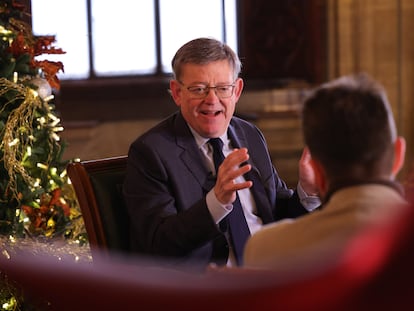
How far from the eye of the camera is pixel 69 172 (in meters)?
2.59

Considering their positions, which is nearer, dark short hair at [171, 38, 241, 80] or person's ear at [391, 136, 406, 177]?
person's ear at [391, 136, 406, 177]

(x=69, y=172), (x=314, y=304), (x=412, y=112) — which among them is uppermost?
(x=314, y=304)

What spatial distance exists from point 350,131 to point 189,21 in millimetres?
8398

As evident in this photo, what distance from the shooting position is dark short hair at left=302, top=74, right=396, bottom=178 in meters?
1.35

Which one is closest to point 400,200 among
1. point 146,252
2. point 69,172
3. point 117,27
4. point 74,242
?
point 146,252

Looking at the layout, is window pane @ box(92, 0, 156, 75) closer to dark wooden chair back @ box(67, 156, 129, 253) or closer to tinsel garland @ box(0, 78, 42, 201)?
tinsel garland @ box(0, 78, 42, 201)

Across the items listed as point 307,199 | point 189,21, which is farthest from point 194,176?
point 189,21

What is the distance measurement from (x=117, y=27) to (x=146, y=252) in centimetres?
721

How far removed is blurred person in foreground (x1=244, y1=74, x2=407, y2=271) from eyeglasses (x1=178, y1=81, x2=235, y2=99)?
114cm

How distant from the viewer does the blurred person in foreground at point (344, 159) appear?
1292mm

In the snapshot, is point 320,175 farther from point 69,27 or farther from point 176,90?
point 69,27

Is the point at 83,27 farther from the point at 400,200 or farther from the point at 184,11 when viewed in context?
the point at 400,200

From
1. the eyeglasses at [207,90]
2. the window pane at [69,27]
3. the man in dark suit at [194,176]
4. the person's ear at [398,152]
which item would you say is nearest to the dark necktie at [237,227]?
the man in dark suit at [194,176]

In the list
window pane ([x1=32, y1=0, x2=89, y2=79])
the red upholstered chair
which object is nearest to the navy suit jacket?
the red upholstered chair
